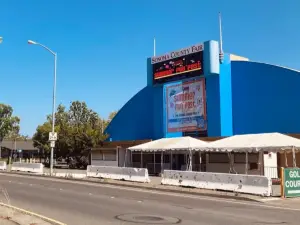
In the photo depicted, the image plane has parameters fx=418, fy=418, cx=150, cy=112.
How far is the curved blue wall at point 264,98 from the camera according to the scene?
31156 mm

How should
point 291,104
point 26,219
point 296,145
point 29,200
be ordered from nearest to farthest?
point 26,219, point 29,200, point 296,145, point 291,104

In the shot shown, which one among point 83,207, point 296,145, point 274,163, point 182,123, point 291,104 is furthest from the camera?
point 182,123

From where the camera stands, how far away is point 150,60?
41094 millimetres

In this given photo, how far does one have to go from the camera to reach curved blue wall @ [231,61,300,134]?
31.2 meters

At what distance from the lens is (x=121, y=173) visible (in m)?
28.6

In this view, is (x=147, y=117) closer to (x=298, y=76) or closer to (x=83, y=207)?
(x=298, y=76)

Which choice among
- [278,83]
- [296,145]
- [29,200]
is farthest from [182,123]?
[29,200]

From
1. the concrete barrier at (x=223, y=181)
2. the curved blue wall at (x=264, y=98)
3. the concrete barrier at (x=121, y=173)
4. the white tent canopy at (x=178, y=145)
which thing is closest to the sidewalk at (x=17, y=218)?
the concrete barrier at (x=223, y=181)

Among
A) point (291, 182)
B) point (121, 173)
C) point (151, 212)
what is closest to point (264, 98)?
point (121, 173)

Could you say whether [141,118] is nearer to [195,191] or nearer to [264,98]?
[264,98]

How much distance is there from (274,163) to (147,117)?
17.2m

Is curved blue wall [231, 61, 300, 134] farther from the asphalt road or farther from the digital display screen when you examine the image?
the asphalt road

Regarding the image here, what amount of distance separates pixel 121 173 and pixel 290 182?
13210 millimetres

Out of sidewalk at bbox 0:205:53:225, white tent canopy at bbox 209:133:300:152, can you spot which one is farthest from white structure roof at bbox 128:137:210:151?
sidewalk at bbox 0:205:53:225
